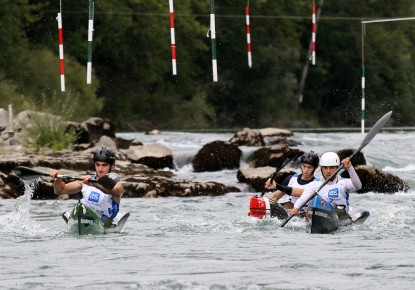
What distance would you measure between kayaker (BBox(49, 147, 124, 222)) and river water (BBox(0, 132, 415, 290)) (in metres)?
0.31

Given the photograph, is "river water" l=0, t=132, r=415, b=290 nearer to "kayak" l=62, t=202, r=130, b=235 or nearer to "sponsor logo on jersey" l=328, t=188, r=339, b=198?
"kayak" l=62, t=202, r=130, b=235

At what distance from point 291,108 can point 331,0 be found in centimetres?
580

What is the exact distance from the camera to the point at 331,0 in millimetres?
51219

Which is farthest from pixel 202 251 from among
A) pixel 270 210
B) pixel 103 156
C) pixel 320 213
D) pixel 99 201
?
pixel 270 210

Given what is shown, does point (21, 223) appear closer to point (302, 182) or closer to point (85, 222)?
point (85, 222)

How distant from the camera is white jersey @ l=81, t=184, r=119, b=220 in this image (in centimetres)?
1192

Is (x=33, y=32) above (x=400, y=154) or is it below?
above

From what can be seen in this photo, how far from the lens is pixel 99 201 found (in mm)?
11969

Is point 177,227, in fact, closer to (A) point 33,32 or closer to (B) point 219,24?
(A) point 33,32

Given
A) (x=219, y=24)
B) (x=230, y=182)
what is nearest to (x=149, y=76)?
(x=219, y=24)

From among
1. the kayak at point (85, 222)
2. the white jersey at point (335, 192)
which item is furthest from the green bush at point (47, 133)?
the white jersey at point (335, 192)

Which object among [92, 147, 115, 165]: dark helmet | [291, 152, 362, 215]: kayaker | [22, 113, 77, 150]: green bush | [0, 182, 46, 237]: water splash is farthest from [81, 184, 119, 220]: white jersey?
[22, 113, 77, 150]: green bush

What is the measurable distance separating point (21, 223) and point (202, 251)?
10.3ft

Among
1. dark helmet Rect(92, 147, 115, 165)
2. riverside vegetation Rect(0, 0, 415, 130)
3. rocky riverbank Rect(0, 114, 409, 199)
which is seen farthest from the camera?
riverside vegetation Rect(0, 0, 415, 130)
